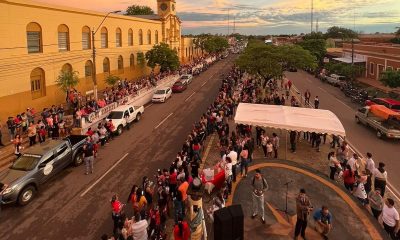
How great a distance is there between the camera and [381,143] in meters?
21.7

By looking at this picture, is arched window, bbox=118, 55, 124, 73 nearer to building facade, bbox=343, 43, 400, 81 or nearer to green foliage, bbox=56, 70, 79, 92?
green foliage, bbox=56, 70, 79, 92

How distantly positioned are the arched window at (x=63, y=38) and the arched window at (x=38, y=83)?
4.16m

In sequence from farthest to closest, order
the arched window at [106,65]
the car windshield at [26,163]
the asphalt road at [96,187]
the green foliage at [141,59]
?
the green foliage at [141,59] < the arched window at [106,65] < the car windshield at [26,163] < the asphalt road at [96,187]

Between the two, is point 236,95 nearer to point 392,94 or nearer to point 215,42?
point 392,94

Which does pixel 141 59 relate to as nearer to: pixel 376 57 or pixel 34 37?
pixel 34 37

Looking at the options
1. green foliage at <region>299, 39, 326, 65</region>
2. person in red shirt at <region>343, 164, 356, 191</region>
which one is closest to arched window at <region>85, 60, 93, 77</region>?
person in red shirt at <region>343, 164, 356, 191</region>

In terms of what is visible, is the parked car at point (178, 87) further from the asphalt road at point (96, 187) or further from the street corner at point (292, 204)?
the street corner at point (292, 204)

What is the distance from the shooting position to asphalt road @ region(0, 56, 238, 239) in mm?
12562

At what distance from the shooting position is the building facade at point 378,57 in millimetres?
46844

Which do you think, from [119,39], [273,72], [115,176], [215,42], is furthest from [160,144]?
[215,42]

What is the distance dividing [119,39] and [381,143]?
37.2 m

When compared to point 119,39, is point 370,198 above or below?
below

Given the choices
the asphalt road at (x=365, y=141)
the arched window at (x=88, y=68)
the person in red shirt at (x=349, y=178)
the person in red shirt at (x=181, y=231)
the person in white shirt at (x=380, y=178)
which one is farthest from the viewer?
the arched window at (x=88, y=68)

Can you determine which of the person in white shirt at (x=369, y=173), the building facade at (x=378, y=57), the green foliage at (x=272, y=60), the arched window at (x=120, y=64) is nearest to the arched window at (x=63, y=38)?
the arched window at (x=120, y=64)
